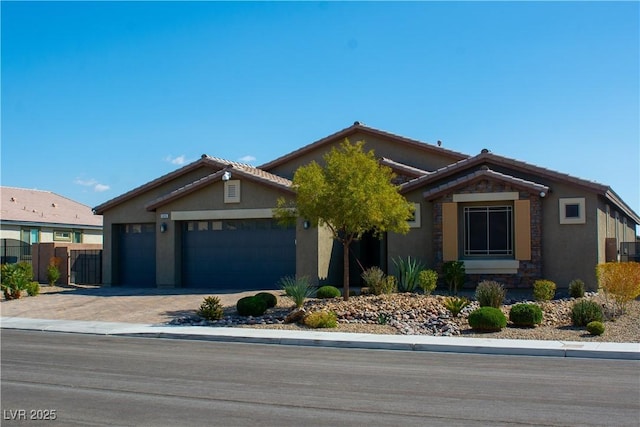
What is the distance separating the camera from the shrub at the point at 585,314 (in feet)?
58.7

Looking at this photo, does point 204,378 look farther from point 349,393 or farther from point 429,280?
point 429,280

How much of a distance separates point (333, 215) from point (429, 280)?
4484 millimetres

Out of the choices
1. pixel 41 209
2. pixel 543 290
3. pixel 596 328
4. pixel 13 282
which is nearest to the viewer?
pixel 596 328

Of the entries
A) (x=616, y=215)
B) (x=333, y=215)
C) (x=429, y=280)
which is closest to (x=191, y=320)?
(x=333, y=215)

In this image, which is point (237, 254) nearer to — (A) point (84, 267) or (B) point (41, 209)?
(A) point (84, 267)

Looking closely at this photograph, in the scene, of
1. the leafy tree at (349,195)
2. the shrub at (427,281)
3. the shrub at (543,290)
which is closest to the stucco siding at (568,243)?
the shrub at (543,290)

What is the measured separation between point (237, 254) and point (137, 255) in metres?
5.46

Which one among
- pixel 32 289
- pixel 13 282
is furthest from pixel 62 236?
pixel 13 282

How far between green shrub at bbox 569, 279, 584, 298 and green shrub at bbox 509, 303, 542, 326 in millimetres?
4708

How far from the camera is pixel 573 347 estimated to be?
15070 mm

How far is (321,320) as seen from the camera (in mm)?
18891

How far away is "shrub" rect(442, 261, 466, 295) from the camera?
954 inches

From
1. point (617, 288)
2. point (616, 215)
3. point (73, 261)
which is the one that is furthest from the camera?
point (73, 261)

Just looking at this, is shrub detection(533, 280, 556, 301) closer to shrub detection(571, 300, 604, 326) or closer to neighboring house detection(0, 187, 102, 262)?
shrub detection(571, 300, 604, 326)
